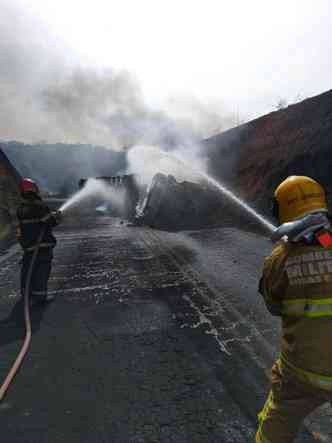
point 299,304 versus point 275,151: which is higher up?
point 275,151

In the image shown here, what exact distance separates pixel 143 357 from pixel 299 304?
2125 mm

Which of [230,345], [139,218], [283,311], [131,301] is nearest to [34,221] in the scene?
[131,301]

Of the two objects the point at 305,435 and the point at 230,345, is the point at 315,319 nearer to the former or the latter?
the point at 305,435

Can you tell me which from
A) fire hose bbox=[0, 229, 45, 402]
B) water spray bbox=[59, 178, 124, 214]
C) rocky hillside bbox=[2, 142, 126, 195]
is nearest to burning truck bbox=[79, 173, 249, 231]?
water spray bbox=[59, 178, 124, 214]

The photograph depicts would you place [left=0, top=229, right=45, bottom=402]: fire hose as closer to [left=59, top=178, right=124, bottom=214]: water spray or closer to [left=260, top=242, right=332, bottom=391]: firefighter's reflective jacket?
[left=260, top=242, right=332, bottom=391]: firefighter's reflective jacket

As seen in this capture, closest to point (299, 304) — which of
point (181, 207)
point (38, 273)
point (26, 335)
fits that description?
point (26, 335)

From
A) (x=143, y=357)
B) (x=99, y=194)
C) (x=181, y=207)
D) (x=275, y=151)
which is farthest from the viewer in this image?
(x=99, y=194)

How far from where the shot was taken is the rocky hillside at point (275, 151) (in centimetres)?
1280

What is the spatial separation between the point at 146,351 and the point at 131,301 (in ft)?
4.92

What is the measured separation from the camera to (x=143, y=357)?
10.7ft

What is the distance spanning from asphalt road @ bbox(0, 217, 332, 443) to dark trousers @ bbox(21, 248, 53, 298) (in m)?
0.30

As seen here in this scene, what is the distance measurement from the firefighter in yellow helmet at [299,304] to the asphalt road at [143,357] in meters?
0.66

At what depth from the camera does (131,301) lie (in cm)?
485

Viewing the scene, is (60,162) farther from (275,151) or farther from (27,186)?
(27,186)
